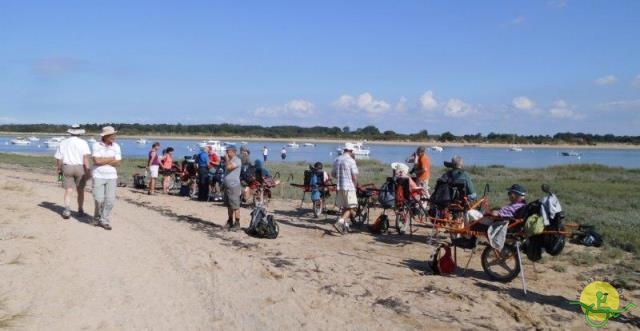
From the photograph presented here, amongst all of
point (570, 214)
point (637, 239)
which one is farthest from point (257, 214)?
point (570, 214)

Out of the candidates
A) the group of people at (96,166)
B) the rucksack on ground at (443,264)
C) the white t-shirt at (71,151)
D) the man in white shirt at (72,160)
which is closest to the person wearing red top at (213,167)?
the group of people at (96,166)

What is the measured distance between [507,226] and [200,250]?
14.4 feet

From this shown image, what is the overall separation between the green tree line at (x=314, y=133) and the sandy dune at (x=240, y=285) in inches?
4682

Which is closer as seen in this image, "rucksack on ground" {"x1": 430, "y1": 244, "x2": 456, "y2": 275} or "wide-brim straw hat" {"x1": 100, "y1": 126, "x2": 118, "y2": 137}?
"rucksack on ground" {"x1": 430, "y1": 244, "x2": 456, "y2": 275}

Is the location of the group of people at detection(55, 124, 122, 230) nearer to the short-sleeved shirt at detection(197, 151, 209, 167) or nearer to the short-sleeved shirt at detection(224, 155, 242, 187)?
the short-sleeved shirt at detection(224, 155, 242, 187)

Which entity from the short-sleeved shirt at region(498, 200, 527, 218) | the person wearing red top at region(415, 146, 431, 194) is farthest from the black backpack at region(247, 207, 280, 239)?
the short-sleeved shirt at region(498, 200, 527, 218)

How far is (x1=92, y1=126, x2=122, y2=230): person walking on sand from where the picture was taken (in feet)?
29.0

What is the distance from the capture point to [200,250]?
8492 mm

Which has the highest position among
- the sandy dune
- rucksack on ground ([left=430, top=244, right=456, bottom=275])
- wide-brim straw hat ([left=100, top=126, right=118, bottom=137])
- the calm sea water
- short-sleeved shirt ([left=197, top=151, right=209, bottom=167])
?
wide-brim straw hat ([left=100, top=126, right=118, bottom=137])

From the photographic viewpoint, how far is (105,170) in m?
8.89

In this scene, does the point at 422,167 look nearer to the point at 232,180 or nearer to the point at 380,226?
the point at 380,226

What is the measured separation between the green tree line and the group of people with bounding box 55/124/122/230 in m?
119

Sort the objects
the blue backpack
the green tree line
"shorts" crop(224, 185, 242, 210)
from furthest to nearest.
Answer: the green tree line → the blue backpack → "shorts" crop(224, 185, 242, 210)

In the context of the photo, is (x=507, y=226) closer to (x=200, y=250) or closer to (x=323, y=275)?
(x=323, y=275)
